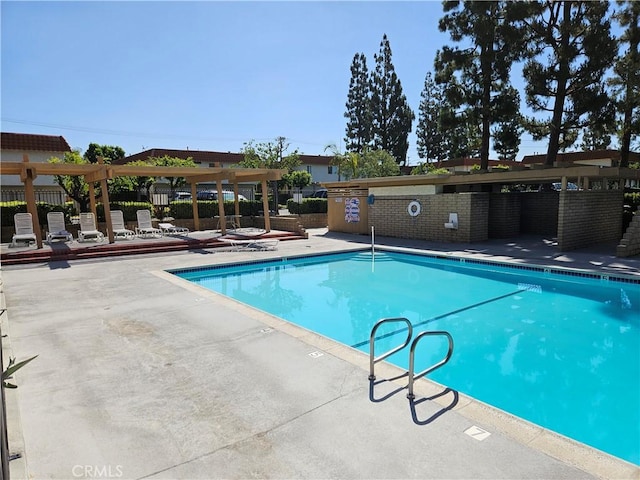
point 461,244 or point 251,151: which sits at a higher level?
point 251,151

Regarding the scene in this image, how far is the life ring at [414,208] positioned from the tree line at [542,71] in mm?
3948

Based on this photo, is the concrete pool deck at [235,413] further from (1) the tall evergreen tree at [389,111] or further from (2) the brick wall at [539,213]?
(1) the tall evergreen tree at [389,111]

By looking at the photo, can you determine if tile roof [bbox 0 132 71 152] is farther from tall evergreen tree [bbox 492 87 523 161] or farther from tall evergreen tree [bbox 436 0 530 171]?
tall evergreen tree [bbox 492 87 523 161]

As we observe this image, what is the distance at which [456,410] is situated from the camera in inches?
147

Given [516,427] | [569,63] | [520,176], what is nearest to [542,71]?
[569,63]

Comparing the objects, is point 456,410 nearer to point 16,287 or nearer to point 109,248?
point 16,287

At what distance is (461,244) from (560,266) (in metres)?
4.66

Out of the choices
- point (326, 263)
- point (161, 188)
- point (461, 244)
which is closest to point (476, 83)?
point (461, 244)

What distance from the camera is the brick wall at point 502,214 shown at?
1706cm

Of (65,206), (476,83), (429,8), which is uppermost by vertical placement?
(429,8)

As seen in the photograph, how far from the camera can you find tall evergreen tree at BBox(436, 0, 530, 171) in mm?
16172

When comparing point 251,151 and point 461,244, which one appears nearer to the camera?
point 461,244

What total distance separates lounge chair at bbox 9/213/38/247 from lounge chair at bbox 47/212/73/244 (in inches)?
26.3


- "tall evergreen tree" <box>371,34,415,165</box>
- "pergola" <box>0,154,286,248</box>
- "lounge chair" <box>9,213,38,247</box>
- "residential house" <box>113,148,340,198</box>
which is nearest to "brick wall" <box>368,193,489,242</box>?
"pergola" <box>0,154,286,248</box>
